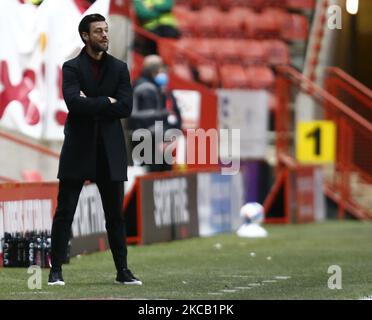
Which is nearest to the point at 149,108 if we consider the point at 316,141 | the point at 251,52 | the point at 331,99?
the point at 316,141

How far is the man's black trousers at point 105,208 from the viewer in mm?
10773

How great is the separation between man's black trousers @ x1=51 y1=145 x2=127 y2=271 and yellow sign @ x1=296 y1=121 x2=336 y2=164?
10.7 metres

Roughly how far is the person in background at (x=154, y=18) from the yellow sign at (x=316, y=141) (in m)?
2.77

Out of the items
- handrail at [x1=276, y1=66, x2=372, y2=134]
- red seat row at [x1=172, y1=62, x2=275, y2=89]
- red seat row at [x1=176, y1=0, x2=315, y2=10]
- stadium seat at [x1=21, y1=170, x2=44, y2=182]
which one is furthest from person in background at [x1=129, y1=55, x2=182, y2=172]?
red seat row at [x1=176, y1=0, x2=315, y2=10]

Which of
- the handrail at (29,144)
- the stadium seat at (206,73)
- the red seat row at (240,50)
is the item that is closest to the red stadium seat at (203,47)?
the red seat row at (240,50)

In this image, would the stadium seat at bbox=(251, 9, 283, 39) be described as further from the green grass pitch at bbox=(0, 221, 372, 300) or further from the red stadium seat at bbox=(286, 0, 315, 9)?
the green grass pitch at bbox=(0, 221, 372, 300)

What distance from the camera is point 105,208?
1087cm

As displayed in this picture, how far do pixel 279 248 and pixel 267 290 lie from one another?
16.1 ft

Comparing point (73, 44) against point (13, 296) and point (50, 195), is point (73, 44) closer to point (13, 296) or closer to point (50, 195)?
point (50, 195)

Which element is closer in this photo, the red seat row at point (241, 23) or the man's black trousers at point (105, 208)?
the man's black trousers at point (105, 208)

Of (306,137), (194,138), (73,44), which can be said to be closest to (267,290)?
(73,44)

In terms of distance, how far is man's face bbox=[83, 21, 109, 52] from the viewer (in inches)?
416

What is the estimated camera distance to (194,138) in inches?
779

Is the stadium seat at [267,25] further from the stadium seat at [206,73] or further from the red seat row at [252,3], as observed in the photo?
the stadium seat at [206,73]
